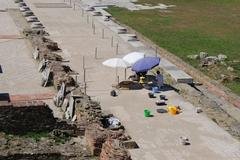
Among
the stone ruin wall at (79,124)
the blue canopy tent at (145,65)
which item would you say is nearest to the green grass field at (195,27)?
the blue canopy tent at (145,65)

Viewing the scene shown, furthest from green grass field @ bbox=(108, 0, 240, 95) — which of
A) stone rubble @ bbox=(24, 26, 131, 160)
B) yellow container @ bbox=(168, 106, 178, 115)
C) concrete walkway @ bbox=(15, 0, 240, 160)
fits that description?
stone rubble @ bbox=(24, 26, 131, 160)

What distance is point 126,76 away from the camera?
27.8 meters

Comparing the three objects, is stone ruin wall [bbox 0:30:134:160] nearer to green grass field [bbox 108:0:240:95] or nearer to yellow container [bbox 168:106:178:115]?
yellow container [bbox 168:106:178:115]

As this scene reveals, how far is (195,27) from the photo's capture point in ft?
137

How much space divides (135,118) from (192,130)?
229 centimetres

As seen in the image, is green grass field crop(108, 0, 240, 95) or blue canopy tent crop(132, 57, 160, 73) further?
green grass field crop(108, 0, 240, 95)

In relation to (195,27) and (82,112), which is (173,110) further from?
(195,27)

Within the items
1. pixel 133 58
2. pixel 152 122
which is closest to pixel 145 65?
pixel 133 58

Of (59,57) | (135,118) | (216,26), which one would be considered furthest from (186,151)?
(216,26)

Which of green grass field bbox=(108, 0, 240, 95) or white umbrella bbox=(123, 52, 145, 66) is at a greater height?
white umbrella bbox=(123, 52, 145, 66)

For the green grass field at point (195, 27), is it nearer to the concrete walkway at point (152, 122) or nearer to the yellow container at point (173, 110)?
the concrete walkway at point (152, 122)

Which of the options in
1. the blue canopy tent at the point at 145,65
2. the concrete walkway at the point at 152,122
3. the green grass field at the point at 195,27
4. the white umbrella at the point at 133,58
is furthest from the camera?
the green grass field at the point at 195,27

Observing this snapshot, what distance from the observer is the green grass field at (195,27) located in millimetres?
33844

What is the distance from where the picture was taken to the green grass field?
111 ft
